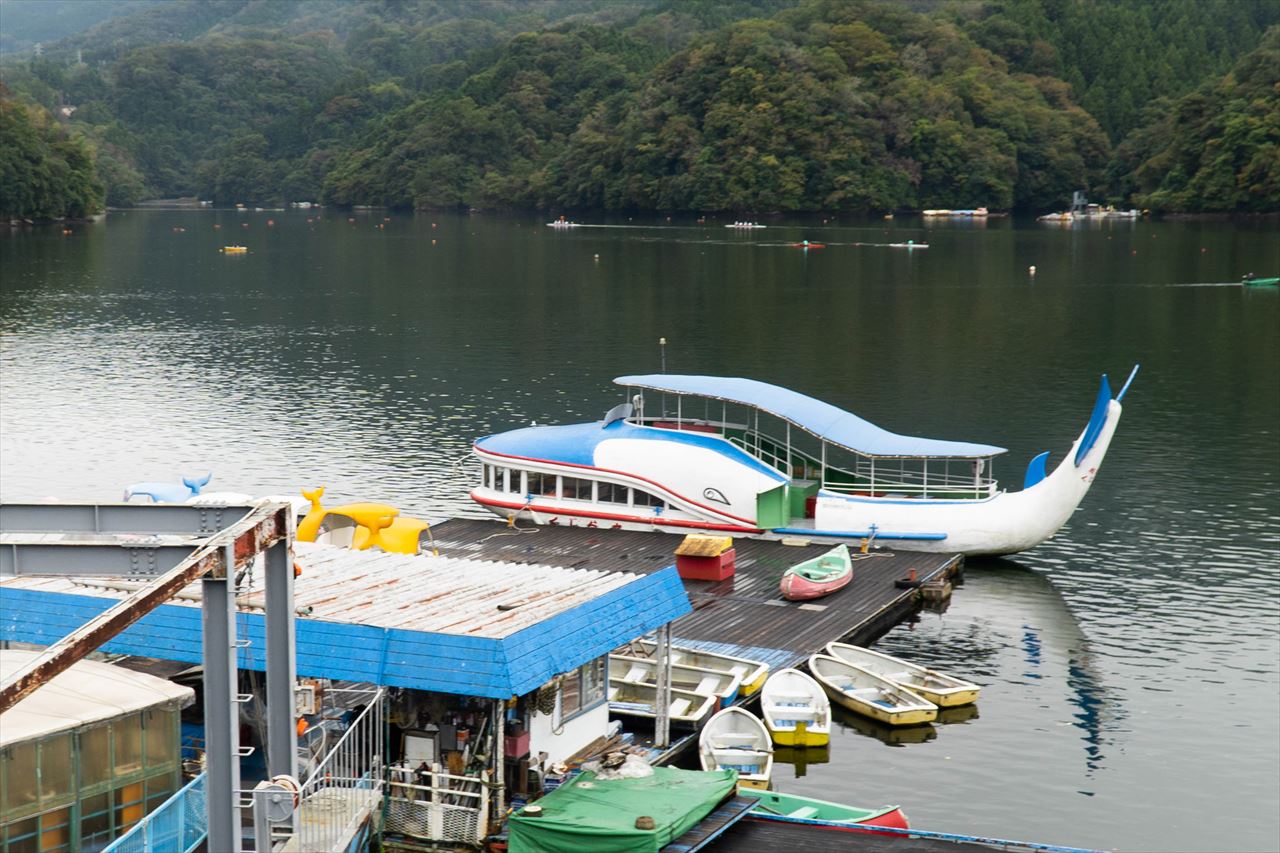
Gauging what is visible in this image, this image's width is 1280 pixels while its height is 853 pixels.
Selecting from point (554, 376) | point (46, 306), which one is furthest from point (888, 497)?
point (46, 306)

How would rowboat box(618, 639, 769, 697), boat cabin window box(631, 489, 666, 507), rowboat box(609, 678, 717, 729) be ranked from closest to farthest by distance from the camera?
rowboat box(609, 678, 717, 729) → rowboat box(618, 639, 769, 697) → boat cabin window box(631, 489, 666, 507)

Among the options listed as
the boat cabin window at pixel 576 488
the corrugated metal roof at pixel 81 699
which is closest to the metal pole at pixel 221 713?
the corrugated metal roof at pixel 81 699

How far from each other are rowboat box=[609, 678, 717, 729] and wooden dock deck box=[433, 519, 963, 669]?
4047 millimetres

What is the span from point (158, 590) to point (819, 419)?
1451 inches

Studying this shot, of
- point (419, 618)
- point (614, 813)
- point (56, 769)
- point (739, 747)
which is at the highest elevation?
point (419, 618)

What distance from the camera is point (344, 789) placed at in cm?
2702

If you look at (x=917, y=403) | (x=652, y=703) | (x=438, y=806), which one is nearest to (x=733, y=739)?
(x=652, y=703)

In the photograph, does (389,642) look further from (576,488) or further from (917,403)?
(917,403)

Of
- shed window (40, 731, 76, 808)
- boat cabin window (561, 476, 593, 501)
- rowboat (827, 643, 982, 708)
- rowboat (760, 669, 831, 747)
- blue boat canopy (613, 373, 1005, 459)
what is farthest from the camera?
boat cabin window (561, 476, 593, 501)

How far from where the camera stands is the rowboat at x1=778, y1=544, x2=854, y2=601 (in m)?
45.8

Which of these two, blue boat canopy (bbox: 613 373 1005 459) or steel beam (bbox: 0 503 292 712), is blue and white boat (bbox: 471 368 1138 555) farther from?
steel beam (bbox: 0 503 292 712)

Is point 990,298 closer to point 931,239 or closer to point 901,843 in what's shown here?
point 931,239

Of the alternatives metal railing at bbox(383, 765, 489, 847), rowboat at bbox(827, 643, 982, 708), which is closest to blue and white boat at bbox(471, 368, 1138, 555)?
rowboat at bbox(827, 643, 982, 708)

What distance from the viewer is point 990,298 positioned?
131250mm
